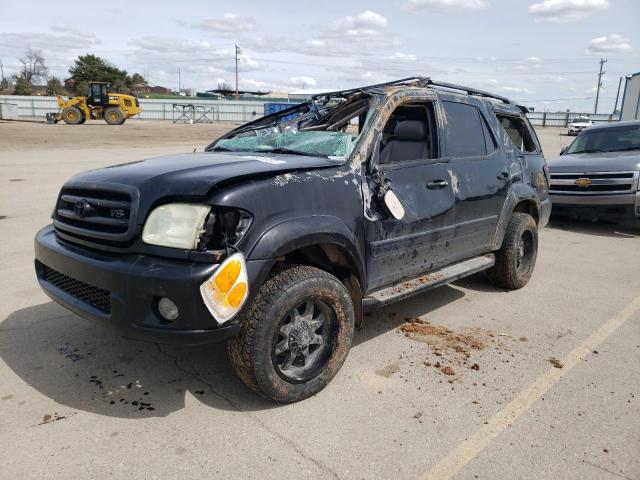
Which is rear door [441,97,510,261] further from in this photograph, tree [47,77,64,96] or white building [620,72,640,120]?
tree [47,77,64,96]

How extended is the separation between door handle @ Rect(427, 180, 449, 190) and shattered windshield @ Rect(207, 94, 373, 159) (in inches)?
26.2

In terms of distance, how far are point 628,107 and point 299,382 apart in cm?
2722

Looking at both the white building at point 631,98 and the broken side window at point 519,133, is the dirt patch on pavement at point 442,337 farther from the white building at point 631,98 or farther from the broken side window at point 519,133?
the white building at point 631,98

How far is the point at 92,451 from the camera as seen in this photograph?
2.58 meters

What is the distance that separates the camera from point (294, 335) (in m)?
3.04

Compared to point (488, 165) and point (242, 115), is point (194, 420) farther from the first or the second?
point (242, 115)

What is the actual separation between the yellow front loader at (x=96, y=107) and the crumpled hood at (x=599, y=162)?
3371cm

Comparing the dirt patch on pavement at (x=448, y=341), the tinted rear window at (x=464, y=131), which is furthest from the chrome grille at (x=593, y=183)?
the dirt patch on pavement at (x=448, y=341)

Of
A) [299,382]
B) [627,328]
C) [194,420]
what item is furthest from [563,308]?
[194,420]

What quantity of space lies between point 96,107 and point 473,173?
3739 centimetres

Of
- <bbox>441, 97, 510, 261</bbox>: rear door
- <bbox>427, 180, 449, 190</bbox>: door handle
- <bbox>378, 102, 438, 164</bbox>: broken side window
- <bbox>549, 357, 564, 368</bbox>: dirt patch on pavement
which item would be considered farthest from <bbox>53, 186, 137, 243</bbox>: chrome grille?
<bbox>549, 357, 564, 368</bbox>: dirt patch on pavement

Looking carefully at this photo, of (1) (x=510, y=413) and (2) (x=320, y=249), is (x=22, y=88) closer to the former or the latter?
(2) (x=320, y=249)

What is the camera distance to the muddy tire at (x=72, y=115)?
35.6 meters

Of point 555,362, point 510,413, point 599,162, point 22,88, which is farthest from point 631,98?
point 22,88
